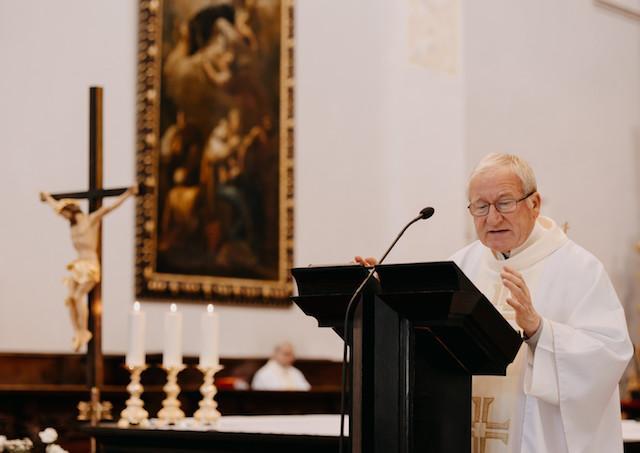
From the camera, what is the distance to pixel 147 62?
1052 centimetres

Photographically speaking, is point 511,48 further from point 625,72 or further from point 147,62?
point 147,62

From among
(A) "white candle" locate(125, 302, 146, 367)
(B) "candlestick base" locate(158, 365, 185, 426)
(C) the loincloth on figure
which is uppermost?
(C) the loincloth on figure

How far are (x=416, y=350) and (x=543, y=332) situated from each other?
59 centimetres

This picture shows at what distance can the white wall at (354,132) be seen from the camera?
982cm

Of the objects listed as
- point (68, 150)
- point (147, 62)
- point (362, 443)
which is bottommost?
point (362, 443)

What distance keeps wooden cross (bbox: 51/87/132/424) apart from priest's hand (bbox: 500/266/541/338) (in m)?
2.78

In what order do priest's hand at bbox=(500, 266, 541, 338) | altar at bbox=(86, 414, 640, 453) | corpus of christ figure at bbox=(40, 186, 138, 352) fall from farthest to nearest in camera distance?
1. corpus of christ figure at bbox=(40, 186, 138, 352)
2. altar at bbox=(86, 414, 640, 453)
3. priest's hand at bbox=(500, 266, 541, 338)

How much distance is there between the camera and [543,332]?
3.85 meters

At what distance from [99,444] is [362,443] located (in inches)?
103

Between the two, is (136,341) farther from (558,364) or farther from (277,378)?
(277,378)

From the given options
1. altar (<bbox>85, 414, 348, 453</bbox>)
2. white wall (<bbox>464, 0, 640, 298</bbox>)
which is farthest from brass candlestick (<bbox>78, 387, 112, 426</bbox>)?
white wall (<bbox>464, 0, 640, 298</bbox>)

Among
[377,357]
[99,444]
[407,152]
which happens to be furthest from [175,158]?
[377,357]

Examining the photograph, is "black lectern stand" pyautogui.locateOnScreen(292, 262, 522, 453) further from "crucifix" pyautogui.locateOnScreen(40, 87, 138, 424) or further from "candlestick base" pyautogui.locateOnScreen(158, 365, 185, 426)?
"crucifix" pyautogui.locateOnScreen(40, 87, 138, 424)

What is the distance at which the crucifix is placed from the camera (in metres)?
6.11
